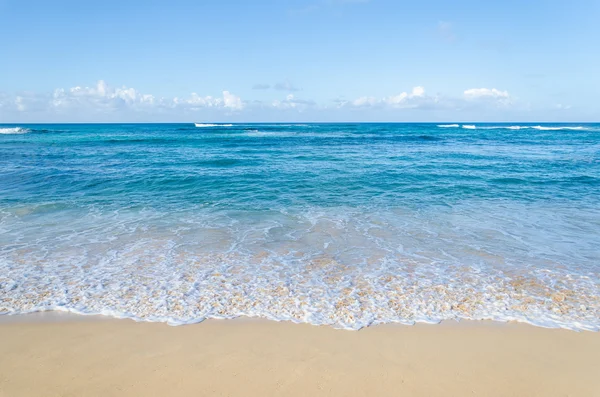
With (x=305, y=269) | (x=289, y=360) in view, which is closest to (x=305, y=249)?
(x=305, y=269)

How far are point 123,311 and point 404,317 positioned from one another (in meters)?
4.45

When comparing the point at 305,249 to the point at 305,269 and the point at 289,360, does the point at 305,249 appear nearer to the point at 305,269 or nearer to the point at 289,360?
the point at 305,269

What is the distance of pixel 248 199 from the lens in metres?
14.2

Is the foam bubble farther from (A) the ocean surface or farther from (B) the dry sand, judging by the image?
(B) the dry sand

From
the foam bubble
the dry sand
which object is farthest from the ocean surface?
the dry sand

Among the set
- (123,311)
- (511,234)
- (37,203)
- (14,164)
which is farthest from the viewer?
(14,164)

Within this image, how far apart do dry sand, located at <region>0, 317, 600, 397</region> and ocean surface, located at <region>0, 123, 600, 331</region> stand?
1.28 ft

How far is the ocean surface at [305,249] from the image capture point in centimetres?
611

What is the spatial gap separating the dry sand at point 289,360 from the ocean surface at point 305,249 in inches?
15.3

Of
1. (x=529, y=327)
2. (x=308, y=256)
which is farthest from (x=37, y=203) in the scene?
(x=529, y=327)

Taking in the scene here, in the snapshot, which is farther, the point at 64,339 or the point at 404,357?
the point at 64,339

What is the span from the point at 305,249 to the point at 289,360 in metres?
4.34

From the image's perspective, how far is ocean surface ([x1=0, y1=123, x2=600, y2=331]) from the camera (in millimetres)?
6105

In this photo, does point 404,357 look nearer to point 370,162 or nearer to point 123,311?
point 123,311
